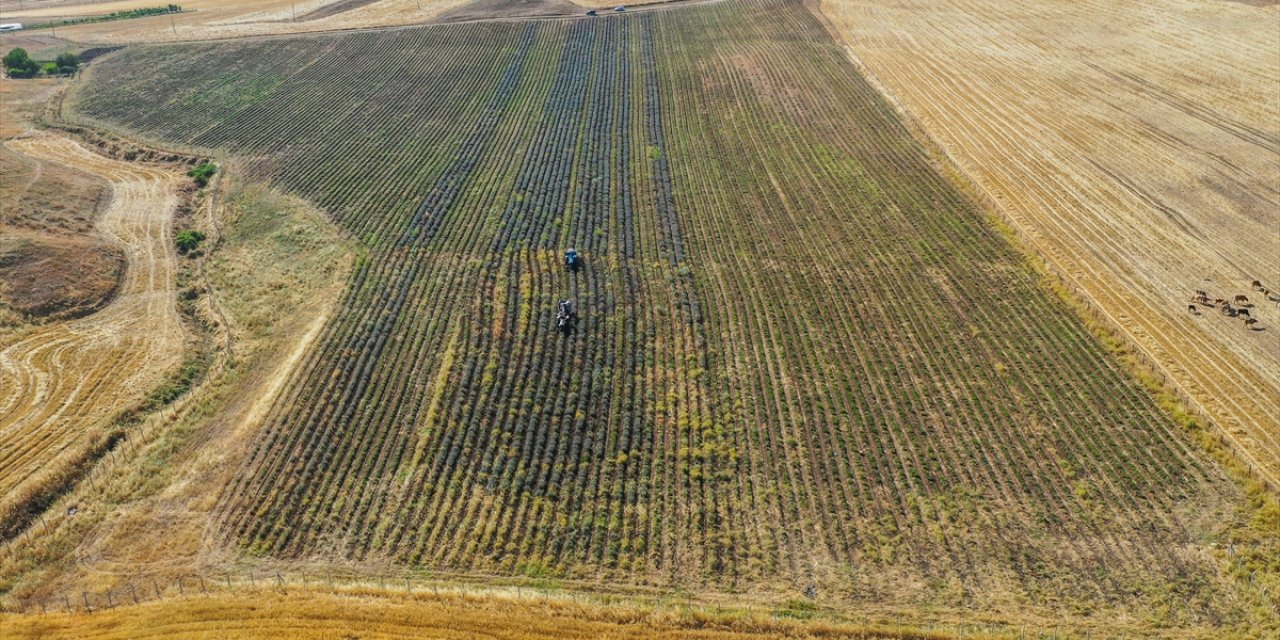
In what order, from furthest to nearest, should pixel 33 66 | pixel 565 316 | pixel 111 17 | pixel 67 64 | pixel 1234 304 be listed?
pixel 111 17 → pixel 67 64 → pixel 33 66 → pixel 1234 304 → pixel 565 316

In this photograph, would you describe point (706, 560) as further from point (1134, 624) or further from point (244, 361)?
point (244, 361)

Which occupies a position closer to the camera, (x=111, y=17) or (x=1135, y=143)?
(x=1135, y=143)

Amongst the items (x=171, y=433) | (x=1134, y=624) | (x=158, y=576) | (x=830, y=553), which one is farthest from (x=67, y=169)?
(x=1134, y=624)

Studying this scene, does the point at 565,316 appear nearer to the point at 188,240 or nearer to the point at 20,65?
the point at 188,240

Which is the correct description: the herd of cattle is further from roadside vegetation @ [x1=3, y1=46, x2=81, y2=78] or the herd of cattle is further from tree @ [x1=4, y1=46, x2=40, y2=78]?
tree @ [x1=4, y1=46, x2=40, y2=78]

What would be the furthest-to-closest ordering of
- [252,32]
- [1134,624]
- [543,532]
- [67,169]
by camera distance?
[252,32] → [67,169] → [543,532] → [1134,624]

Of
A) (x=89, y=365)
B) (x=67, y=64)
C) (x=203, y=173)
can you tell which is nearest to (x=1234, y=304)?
(x=89, y=365)
